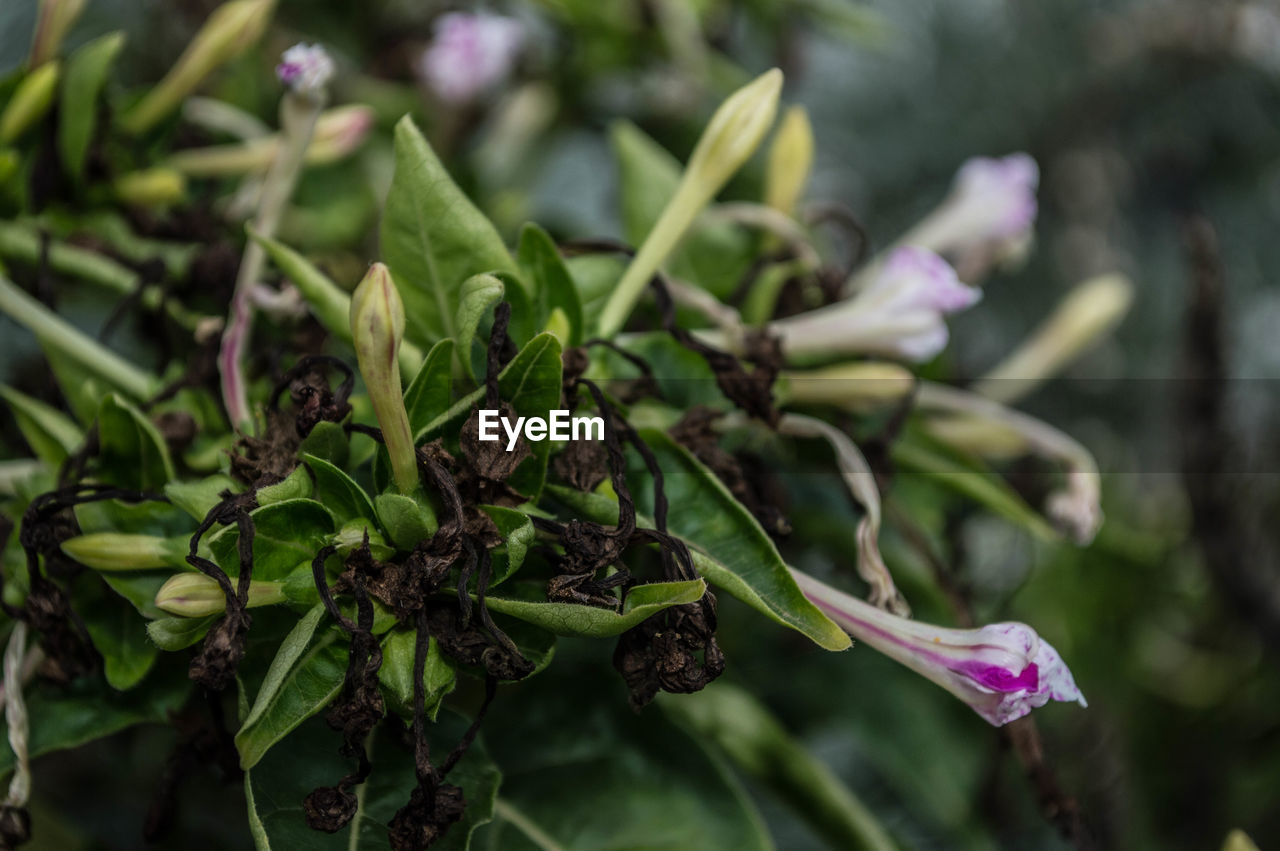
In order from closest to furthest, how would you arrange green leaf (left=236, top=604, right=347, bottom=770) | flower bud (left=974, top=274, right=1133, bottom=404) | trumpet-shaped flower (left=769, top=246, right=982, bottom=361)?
green leaf (left=236, top=604, right=347, bottom=770) < trumpet-shaped flower (left=769, top=246, right=982, bottom=361) < flower bud (left=974, top=274, right=1133, bottom=404)

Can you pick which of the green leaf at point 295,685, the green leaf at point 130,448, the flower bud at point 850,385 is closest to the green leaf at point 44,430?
the green leaf at point 130,448

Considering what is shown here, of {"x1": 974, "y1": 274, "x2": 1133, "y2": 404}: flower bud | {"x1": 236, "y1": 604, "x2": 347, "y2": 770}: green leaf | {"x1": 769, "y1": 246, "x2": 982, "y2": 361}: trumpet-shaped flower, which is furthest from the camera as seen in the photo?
{"x1": 974, "y1": 274, "x2": 1133, "y2": 404}: flower bud

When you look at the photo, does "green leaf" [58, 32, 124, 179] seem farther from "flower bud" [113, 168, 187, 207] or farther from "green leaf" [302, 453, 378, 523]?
"green leaf" [302, 453, 378, 523]

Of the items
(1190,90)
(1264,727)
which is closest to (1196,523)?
(1264,727)

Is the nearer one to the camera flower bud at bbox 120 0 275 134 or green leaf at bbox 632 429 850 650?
green leaf at bbox 632 429 850 650

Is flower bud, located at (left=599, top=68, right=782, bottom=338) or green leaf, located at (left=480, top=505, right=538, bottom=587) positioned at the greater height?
flower bud, located at (left=599, top=68, right=782, bottom=338)

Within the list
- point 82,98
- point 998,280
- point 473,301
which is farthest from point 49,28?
point 998,280

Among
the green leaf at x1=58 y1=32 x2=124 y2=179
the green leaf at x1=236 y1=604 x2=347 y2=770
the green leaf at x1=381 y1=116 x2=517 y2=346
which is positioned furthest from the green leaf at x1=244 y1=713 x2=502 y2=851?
the green leaf at x1=58 y1=32 x2=124 y2=179
